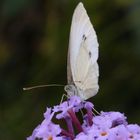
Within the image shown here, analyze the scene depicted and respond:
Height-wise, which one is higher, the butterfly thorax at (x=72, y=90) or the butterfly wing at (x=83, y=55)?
the butterfly wing at (x=83, y=55)

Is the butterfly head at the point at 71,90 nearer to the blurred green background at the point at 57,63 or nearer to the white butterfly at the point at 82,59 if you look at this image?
the white butterfly at the point at 82,59

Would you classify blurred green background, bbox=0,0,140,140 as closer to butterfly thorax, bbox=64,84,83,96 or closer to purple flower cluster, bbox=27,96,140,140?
butterfly thorax, bbox=64,84,83,96

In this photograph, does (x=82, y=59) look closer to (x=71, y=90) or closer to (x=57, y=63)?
(x=71, y=90)

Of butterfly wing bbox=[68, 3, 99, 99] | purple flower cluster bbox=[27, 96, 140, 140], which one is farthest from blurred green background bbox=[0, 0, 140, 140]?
purple flower cluster bbox=[27, 96, 140, 140]

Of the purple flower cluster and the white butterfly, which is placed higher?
the white butterfly

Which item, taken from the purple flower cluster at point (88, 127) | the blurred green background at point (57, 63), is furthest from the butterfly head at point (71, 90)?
the blurred green background at point (57, 63)

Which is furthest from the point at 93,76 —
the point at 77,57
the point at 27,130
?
the point at 27,130

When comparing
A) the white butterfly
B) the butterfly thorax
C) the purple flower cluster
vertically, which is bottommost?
the purple flower cluster
